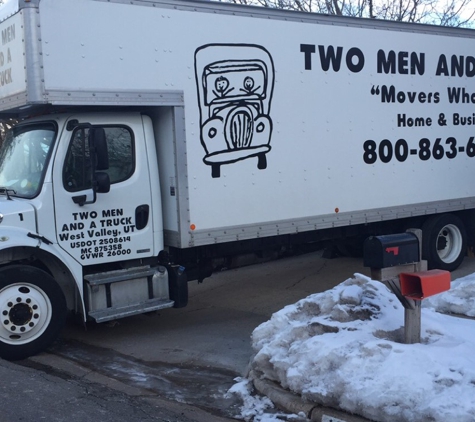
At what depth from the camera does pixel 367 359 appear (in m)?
4.93

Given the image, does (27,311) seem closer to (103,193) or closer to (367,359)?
(103,193)

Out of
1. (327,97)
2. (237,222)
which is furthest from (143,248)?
(327,97)

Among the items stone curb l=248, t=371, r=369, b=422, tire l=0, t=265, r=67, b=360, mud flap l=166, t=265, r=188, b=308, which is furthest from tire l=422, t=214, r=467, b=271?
tire l=0, t=265, r=67, b=360

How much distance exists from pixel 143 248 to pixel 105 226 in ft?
1.71

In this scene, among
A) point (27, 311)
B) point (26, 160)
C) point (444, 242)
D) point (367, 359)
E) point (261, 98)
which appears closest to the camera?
point (367, 359)

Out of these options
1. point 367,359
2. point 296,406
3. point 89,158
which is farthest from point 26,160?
point 367,359

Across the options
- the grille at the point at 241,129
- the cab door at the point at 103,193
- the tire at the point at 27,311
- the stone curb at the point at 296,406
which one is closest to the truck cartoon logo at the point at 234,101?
the grille at the point at 241,129

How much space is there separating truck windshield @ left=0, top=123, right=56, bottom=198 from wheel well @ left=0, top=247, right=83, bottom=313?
60 centimetres

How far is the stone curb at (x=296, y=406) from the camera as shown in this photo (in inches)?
184

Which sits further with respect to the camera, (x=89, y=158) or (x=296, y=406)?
(x=89, y=158)

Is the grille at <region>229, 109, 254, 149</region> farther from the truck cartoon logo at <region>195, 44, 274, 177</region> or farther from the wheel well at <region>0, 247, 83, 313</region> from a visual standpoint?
the wheel well at <region>0, 247, 83, 313</region>

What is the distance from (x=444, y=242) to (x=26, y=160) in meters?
6.54

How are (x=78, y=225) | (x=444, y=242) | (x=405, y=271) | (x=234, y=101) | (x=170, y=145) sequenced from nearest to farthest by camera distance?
(x=405, y=271)
(x=78, y=225)
(x=170, y=145)
(x=234, y=101)
(x=444, y=242)

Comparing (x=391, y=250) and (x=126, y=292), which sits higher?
(x=391, y=250)
